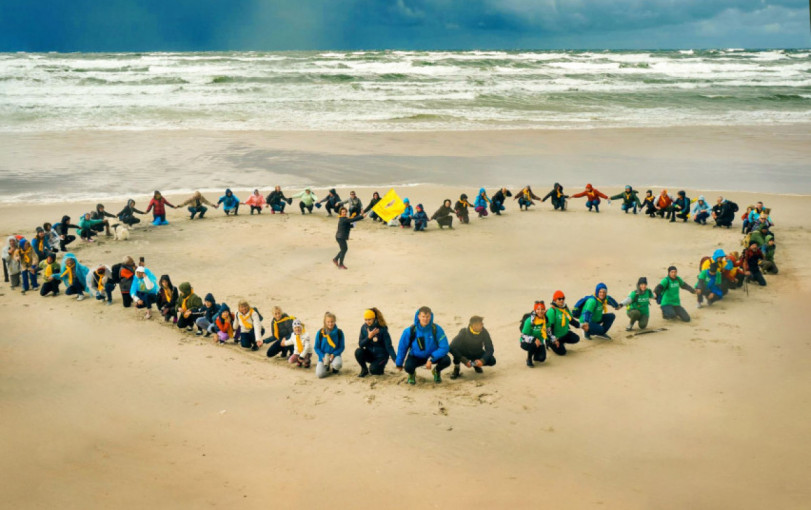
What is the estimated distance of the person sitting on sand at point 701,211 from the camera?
19406mm

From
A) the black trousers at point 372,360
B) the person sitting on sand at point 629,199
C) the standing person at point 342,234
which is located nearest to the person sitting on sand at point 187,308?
the black trousers at point 372,360

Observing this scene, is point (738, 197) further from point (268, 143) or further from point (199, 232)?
point (268, 143)

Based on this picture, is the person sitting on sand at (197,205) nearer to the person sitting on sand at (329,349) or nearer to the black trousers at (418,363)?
the person sitting on sand at (329,349)

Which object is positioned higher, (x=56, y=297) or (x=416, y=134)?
(x=416, y=134)

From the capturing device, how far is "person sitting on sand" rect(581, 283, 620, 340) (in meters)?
11.4

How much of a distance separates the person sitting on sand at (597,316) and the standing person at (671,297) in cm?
126

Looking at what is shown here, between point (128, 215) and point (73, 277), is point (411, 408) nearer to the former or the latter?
point (73, 277)

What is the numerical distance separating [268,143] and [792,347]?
82.0ft

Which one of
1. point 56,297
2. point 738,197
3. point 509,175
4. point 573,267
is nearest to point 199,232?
point 56,297

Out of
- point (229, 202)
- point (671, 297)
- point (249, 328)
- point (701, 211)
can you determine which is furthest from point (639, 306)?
point (229, 202)

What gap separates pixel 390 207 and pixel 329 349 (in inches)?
339

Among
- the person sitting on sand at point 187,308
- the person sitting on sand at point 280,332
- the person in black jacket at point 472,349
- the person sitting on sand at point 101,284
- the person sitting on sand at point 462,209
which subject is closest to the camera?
the person in black jacket at point 472,349

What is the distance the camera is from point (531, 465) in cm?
787

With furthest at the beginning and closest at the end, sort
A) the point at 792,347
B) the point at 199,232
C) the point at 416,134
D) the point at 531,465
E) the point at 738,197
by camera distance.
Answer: the point at 416,134 → the point at 738,197 → the point at 199,232 → the point at 792,347 → the point at 531,465
